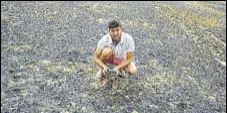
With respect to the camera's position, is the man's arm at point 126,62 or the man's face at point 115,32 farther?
the man's arm at point 126,62

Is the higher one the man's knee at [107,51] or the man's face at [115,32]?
the man's face at [115,32]

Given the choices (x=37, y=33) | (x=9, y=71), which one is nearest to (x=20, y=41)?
(x=37, y=33)

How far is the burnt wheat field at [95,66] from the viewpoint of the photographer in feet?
25.7

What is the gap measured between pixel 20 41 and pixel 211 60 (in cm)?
511

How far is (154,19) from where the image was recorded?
14398mm

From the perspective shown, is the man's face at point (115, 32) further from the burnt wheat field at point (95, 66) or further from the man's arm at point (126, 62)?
the burnt wheat field at point (95, 66)

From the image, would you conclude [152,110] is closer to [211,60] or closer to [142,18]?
[211,60]

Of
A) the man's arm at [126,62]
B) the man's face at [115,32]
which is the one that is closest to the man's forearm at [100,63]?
the man's arm at [126,62]

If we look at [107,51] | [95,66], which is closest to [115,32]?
[107,51]

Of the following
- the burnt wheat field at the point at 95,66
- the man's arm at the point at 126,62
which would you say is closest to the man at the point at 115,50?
the man's arm at the point at 126,62

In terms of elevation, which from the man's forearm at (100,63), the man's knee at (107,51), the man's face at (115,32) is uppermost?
→ the man's face at (115,32)

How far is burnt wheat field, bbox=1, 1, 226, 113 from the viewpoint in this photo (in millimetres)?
7828

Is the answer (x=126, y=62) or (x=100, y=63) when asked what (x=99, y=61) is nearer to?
(x=100, y=63)

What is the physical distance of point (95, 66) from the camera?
9.66 m
